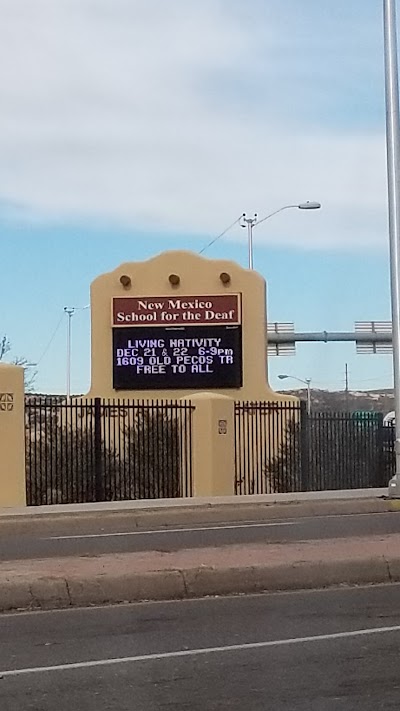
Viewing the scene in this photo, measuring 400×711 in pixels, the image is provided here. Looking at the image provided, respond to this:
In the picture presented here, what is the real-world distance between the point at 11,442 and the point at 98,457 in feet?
8.27

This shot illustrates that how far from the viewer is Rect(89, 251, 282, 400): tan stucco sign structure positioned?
34.0 m

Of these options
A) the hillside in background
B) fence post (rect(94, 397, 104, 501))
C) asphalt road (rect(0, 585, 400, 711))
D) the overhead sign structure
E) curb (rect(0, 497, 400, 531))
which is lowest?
asphalt road (rect(0, 585, 400, 711))

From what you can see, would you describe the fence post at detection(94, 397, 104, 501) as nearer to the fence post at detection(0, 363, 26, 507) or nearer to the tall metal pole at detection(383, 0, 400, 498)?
the fence post at detection(0, 363, 26, 507)

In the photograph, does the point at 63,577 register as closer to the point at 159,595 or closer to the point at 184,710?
the point at 159,595

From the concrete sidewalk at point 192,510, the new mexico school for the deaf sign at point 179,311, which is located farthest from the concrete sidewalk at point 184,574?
the new mexico school for the deaf sign at point 179,311

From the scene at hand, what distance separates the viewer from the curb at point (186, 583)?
1072 centimetres

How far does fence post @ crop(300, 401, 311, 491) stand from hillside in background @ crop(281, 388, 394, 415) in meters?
10.9

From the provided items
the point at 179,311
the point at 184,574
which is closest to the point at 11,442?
the point at 184,574

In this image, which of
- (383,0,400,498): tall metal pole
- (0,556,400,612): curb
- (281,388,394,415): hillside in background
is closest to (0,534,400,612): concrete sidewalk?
(0,556,400,612): curb

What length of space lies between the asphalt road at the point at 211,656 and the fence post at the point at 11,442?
1217 cm

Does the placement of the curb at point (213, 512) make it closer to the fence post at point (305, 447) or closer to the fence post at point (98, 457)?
the fence post at point (98, 457)

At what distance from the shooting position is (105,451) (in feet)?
85.2

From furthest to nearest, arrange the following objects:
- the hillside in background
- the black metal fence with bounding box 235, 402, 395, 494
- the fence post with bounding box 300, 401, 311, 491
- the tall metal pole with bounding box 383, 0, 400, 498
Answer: the hillside in background
the black metal fence with bounding box 235, 402, 395, 494
the fence post with bounding box 300, 401, 311, 491
the tall metal pole with bounding box 383, 0, 400, 498

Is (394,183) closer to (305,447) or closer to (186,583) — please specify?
(305,447)
